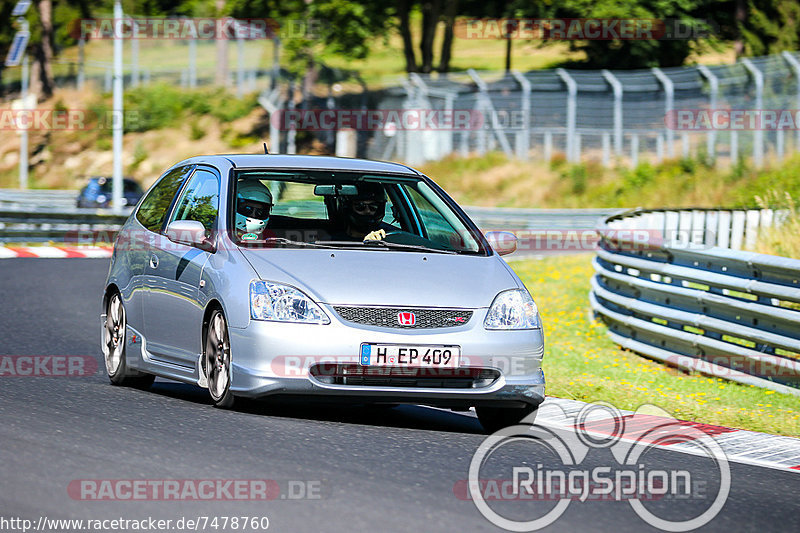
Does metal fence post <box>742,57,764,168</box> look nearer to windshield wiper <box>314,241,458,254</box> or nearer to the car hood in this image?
windshield wiper <box>314,241,458,254</box>

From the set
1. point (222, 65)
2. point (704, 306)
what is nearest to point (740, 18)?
point (222, 65)

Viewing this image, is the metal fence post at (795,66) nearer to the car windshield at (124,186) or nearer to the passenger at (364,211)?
the car windshield at (124,186)

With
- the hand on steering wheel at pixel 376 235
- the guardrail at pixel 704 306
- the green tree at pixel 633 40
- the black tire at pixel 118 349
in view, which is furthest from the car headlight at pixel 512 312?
the green tree at pixel 633 40

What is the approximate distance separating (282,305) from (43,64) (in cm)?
6990

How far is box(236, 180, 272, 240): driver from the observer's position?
884 cm

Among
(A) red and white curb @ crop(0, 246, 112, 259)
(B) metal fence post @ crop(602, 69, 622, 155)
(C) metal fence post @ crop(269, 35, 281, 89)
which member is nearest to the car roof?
(A) red and white curb @ crop(0, 246, 112, 259)

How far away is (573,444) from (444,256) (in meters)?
1.50

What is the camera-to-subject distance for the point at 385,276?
8055 mm

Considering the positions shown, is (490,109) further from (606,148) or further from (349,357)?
(349,357)

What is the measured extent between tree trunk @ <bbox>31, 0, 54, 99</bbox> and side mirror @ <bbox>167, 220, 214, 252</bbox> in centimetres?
6746

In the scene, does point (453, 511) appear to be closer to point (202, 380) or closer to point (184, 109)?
point (202, 380)

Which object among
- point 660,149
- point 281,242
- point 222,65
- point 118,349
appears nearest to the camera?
point 281,242

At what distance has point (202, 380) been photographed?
8570mm

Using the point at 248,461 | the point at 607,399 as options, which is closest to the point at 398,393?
the point at 248,461
